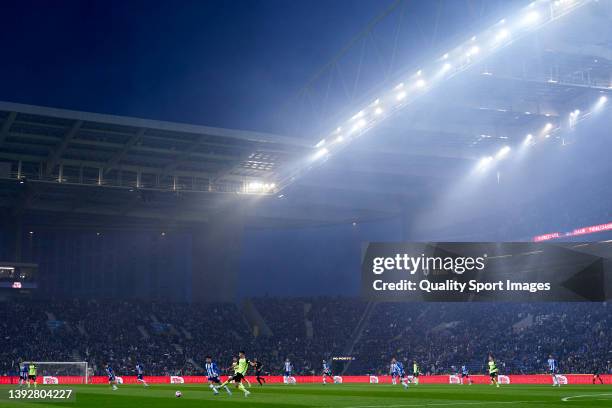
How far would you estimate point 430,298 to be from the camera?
26.8m

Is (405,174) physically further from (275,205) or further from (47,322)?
(47,322)

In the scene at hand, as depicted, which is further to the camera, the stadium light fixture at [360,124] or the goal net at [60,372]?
the stadium light fixture at [360,124]

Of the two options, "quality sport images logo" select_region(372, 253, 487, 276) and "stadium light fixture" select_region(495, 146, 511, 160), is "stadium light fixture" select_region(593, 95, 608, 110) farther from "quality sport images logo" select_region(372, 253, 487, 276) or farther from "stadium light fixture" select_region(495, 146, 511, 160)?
"quality sport images logo" select_region(372, 253, 487, 276)

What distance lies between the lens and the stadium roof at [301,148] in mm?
49219

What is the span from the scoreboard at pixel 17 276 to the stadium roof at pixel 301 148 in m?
6.06

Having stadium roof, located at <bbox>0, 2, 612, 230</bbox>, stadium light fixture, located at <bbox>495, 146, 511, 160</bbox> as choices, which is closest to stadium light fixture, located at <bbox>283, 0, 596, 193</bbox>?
stadium roof, located at <bbox>0, 2, 612, 230</bbox>

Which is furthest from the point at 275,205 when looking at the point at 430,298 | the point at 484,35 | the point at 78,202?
the point at 430,298

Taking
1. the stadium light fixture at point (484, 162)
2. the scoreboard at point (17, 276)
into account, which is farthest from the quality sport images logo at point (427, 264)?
the scoreboard at point (17, 276)

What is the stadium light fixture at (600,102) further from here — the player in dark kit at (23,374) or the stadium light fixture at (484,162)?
the player in dark kit at (23,374)

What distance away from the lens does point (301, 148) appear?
60.8m

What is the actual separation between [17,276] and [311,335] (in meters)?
30.3

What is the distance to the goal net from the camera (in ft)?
173

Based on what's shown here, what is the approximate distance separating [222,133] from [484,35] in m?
21.8

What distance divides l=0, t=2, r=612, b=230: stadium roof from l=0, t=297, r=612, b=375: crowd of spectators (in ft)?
34.9
